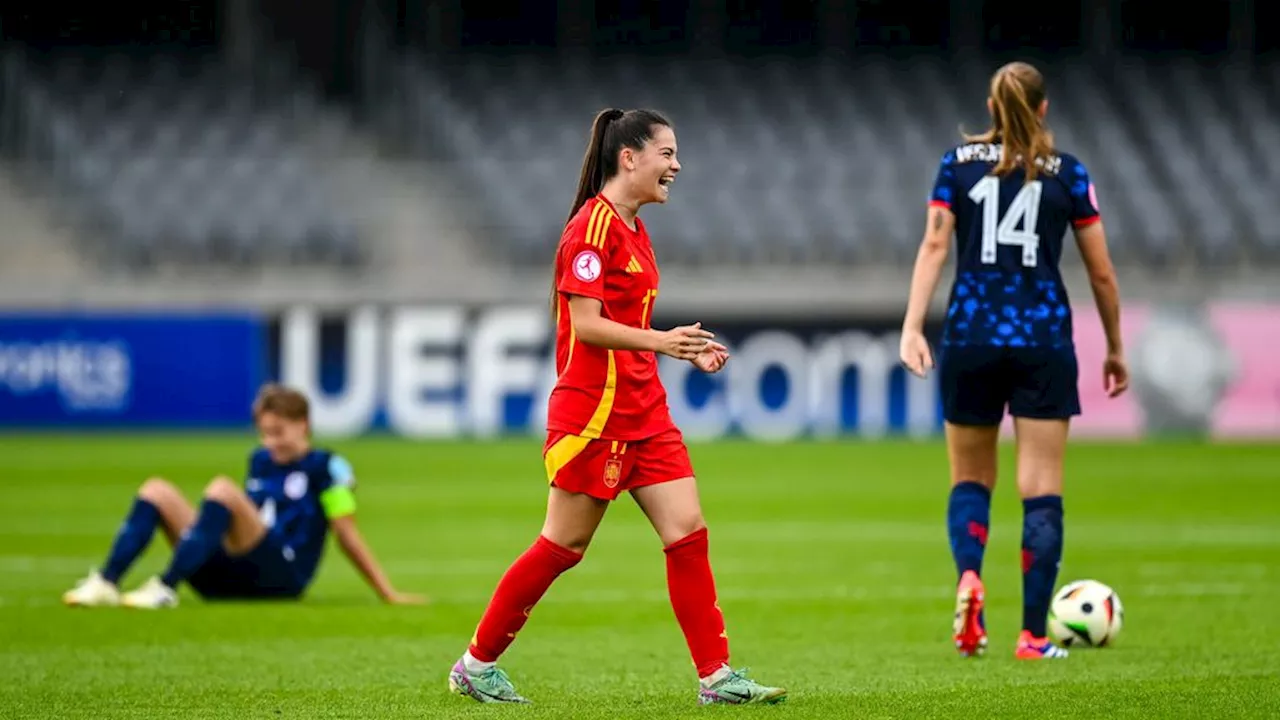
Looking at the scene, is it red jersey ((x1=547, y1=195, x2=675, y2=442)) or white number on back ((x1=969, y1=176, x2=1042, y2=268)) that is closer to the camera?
red jersey ((x1=547, y1=195, x2=675, y2=442))

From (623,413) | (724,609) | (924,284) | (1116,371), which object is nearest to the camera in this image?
(623,413)

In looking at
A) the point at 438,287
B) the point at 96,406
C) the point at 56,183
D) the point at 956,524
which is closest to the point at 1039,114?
the point at 956,524

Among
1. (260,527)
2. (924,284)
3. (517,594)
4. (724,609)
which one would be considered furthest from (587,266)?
(724,609)

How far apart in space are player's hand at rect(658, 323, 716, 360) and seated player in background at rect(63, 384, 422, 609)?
3.84 metres

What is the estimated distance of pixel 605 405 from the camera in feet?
20.2

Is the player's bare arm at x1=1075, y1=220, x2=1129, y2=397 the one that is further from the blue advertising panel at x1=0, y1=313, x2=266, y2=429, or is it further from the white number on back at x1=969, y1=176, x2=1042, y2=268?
the blue advertising panel at x1=0, y1=313, x2=266, y2=429

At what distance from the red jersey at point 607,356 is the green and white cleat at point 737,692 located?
752 millimetres

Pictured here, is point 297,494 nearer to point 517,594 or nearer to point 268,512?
point 268,512

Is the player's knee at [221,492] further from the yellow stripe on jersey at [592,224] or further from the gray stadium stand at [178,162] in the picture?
the gray stadium stand at [178,162]

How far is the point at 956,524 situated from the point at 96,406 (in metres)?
21.1

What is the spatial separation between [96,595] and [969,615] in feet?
14.3

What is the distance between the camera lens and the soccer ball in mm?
7902

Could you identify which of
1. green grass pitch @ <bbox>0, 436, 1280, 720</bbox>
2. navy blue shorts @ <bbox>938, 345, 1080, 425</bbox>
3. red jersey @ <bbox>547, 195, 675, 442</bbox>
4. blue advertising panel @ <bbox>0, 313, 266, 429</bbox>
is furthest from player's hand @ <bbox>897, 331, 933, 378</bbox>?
blue advertising panel @ <bbox>0, 313, 266, 429</bbox>

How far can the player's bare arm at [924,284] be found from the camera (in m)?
7.31
